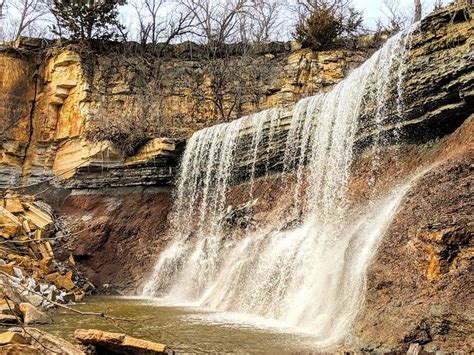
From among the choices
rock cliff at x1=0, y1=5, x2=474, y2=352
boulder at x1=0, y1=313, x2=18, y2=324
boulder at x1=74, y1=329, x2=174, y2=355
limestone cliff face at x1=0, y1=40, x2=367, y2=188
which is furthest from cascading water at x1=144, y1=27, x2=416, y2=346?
boulder at x1=0, y1=313, x2=18, y2=324

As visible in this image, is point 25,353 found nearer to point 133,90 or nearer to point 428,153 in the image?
point 428,153

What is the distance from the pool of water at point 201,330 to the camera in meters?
7.42

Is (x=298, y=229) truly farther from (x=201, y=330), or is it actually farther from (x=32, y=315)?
(x=32, y=315)

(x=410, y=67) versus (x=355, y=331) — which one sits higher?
(x=410, y=67)

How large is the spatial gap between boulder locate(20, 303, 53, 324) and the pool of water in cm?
20

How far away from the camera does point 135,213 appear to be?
19828 mm

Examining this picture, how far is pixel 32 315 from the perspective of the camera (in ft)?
29.6

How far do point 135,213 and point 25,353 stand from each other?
14661 millimetres

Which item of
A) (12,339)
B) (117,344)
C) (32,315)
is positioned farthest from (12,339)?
(32,315)

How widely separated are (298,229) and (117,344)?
7667 millimetres

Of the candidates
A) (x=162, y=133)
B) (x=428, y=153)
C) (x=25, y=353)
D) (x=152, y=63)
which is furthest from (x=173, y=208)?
(x=25, y=353)

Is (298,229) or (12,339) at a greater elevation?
(298,229)

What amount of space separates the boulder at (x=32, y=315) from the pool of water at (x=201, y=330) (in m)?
0.20

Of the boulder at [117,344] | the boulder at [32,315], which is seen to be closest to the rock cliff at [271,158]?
the boulder at [117,344]
